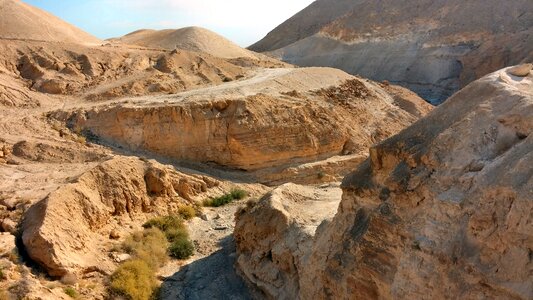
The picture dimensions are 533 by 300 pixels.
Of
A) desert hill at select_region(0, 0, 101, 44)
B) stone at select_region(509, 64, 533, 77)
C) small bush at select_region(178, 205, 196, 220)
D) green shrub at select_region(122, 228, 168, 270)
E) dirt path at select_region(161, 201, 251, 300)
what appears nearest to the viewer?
stone at select_region(509, 64, 533, 77)

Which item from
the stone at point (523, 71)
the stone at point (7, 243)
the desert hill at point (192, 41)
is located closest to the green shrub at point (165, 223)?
the stone at point (7, 243)

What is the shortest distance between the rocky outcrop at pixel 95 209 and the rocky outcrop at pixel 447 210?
5.29 m

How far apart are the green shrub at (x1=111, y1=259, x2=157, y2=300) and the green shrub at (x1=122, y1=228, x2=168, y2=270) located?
454 mm

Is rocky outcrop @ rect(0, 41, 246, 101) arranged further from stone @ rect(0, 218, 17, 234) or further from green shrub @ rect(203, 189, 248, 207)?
stone @ rect(0, 218, 17, 234)

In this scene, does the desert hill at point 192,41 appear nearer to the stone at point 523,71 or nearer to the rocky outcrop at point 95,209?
the rocky outcrop at point 95,209

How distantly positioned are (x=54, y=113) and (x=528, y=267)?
719 inches

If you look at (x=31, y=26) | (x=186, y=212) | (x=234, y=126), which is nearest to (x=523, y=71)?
(x=186, y=212)

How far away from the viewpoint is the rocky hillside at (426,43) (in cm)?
3906

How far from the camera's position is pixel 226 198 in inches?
746

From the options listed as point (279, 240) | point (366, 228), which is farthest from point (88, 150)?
point (366, 228)

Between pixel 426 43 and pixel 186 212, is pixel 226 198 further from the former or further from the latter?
pixel 426 43

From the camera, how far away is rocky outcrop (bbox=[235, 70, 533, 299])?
269 inches

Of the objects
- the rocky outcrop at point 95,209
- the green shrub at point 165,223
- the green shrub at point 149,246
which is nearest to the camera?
the rocky outcrop at point 95,209

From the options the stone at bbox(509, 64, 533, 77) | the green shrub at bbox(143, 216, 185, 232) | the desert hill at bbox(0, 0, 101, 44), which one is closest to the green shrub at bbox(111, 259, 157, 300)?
the green shrub at bbox(143, 216, 185, 232)
